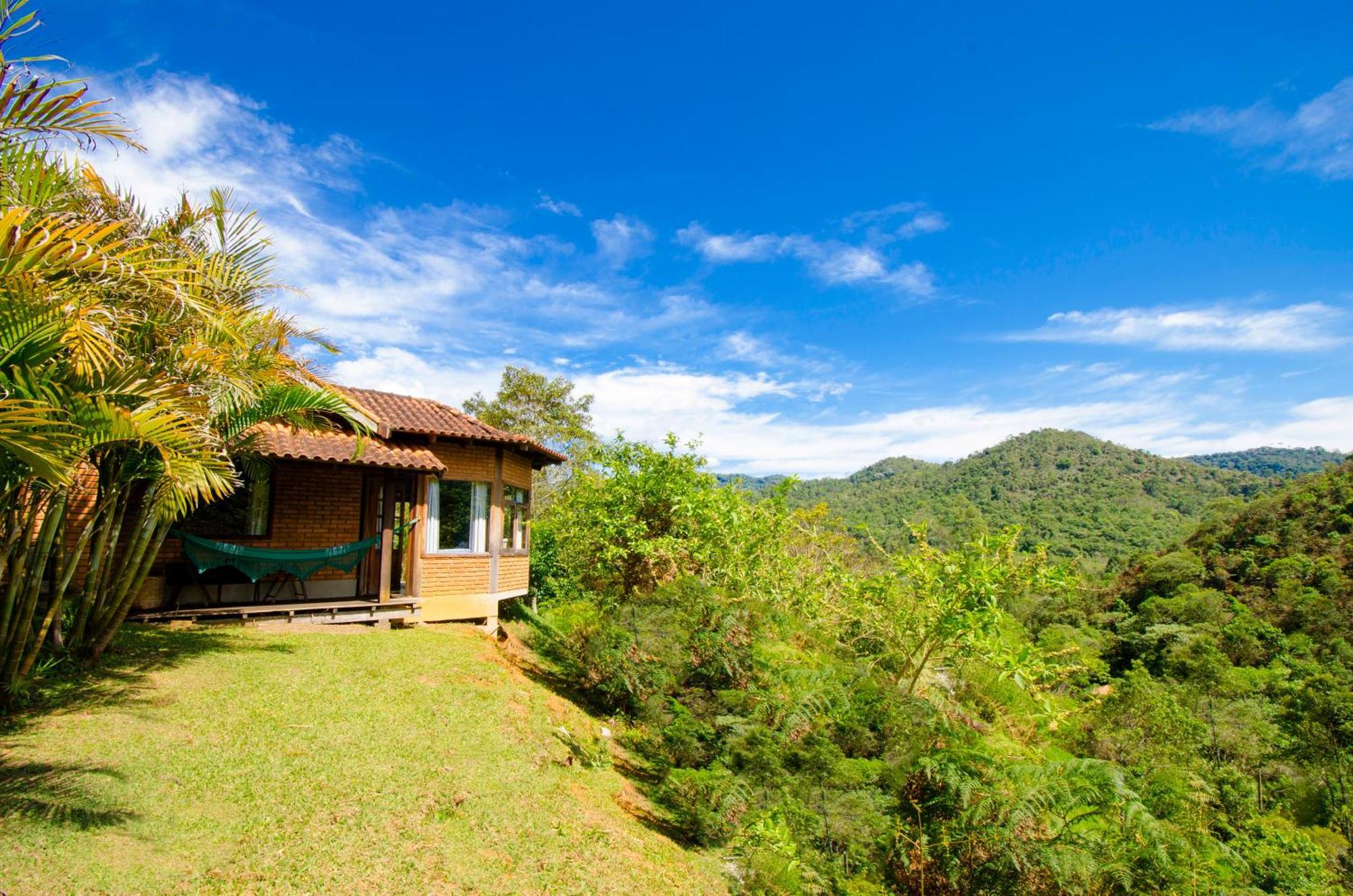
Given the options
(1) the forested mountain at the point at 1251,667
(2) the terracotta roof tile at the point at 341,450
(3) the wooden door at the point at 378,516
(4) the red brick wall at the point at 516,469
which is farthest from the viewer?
(1) the forested mountain at the point at 1251,667

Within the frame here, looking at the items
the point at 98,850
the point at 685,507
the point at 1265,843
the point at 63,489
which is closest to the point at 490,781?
the point at 98,850

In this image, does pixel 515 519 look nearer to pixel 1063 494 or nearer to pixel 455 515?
pixel 455 515

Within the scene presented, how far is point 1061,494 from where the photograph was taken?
295ft

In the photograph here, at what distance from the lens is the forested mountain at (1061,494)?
7162cm

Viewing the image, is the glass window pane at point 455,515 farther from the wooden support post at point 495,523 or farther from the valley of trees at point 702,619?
the valley of trees at point 702,619

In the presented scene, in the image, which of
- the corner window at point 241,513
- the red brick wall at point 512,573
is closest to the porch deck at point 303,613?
the corner window at point 241,513

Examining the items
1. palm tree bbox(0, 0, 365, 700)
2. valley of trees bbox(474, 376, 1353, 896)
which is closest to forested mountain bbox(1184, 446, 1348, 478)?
valley of trees bbox(474, 376, 1353, 896)

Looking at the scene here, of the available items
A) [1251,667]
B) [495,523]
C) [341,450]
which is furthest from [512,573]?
[1251,667]

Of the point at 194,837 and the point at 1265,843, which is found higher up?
the point at 194,837

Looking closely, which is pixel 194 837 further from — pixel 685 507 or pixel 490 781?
pixel 685 507

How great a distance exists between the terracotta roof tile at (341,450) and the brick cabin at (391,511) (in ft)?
0.09

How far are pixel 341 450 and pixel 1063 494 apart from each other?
9766cm

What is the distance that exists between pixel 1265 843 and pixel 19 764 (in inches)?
623

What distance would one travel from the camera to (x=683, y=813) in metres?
7.12
